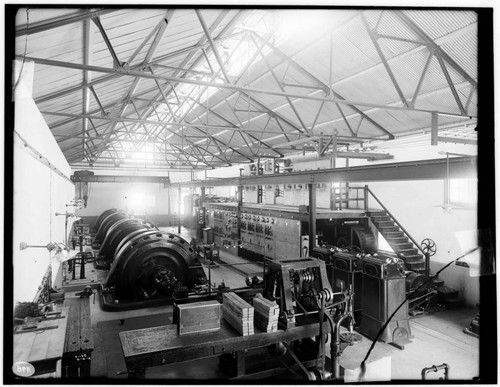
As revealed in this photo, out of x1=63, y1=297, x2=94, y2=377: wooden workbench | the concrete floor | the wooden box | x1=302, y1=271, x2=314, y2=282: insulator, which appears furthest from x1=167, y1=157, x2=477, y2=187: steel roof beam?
x1=63, y1=297, x2=94, y2=377: wooden workbench

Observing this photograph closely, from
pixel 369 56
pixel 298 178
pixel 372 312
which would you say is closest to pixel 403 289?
pixel 372 312

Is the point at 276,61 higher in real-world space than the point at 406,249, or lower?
higher

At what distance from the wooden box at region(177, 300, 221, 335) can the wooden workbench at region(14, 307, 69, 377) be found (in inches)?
46.1

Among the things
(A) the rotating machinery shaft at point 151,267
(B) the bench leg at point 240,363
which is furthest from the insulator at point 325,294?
(A) the rotating machinery shaft at point 151,267

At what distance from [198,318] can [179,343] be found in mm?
358

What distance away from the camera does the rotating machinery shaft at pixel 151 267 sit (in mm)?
6941

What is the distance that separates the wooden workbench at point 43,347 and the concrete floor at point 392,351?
1.55 meters

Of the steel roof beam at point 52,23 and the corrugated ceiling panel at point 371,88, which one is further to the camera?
the corrugated ceiling panel at point 371,88

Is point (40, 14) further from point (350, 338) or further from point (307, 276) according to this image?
point (350, 338)

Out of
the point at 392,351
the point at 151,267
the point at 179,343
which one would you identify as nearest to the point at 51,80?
the point at 151,267

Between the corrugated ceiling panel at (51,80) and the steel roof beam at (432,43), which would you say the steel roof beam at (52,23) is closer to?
the corrugated ceiling panel at (51,80)

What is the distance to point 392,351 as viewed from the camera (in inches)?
214

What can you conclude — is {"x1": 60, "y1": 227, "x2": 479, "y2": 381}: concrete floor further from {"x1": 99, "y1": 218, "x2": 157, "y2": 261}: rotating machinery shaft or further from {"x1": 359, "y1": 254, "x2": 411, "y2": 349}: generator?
{"x1": 99, "y1": 218, "x2": 157, "y2": 261}: rotating machinery shaft

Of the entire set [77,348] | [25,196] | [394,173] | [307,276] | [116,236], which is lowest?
[77,348]
